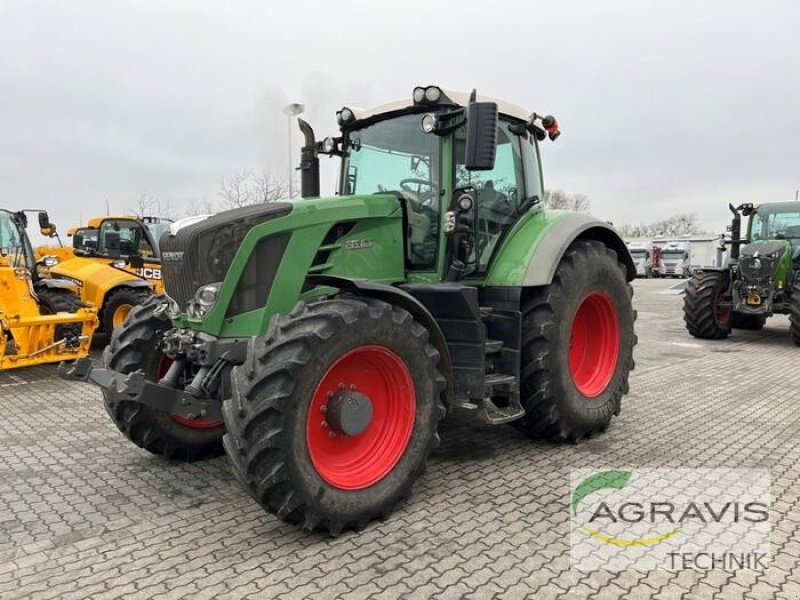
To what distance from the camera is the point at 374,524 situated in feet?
10.8

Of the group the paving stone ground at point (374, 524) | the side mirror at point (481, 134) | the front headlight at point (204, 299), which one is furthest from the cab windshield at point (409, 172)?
the paving stone ground at point (374, 524)

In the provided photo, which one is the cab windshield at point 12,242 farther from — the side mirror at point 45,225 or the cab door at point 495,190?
the cab door at point 495,190

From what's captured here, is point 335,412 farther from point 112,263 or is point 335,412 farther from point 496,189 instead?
point 112,263

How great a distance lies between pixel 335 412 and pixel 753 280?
9.54 meters

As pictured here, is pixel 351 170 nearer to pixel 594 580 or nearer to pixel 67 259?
pixel 594 580

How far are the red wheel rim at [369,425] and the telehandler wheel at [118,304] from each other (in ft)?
21.0

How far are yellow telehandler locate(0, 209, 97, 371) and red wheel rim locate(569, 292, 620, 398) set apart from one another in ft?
20.5

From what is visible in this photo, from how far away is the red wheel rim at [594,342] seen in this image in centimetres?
505

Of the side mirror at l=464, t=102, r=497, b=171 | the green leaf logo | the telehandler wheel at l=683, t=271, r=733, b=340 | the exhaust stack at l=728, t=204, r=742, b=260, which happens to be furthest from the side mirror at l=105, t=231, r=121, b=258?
the exhaust stack at l=728, t=204, r=742, b=260

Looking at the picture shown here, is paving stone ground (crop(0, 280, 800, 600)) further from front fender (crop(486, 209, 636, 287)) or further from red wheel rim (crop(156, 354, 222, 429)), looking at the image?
front fender (crop(486, 209, 636, 287))

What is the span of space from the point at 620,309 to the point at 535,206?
1137mm

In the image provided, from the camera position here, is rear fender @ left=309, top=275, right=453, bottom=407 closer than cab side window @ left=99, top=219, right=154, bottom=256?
Yes

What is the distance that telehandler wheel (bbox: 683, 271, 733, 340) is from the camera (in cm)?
1075

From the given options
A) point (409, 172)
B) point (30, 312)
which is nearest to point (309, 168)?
point (409, 172)
